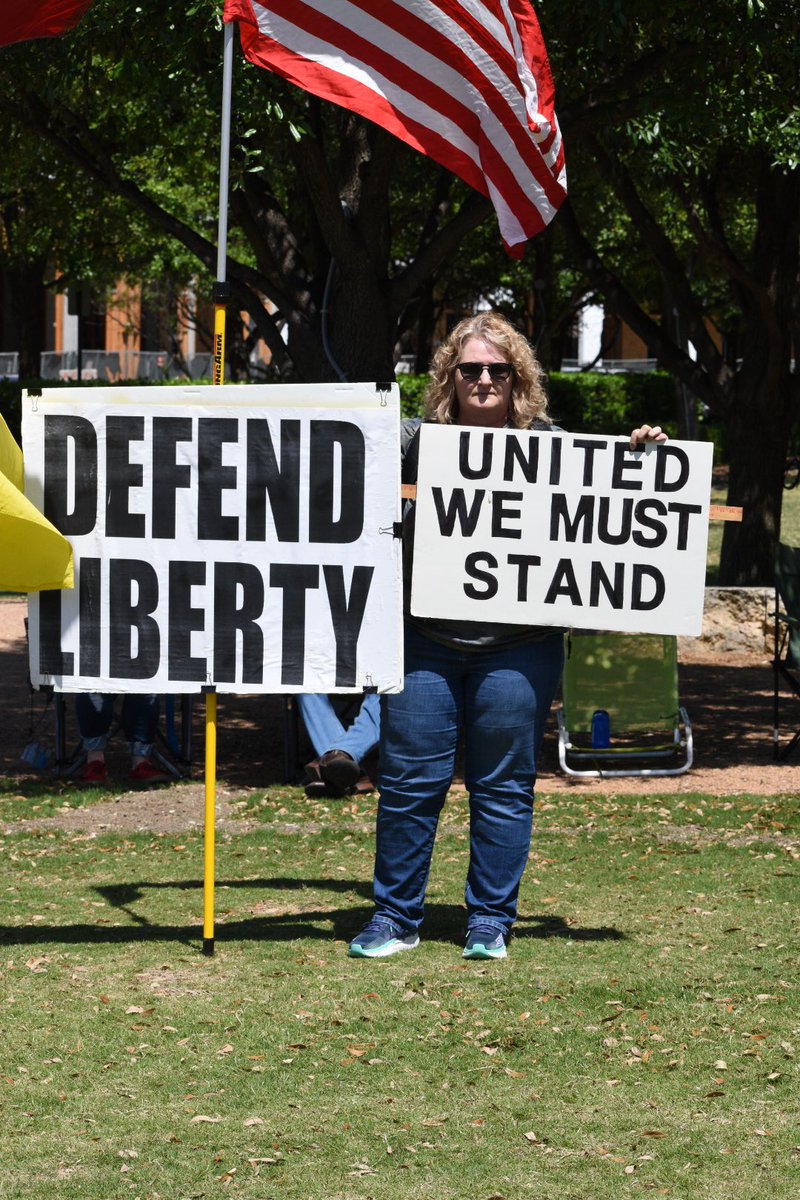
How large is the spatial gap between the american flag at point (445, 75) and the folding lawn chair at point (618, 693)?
385cm

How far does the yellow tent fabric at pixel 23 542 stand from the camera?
5.45 metres

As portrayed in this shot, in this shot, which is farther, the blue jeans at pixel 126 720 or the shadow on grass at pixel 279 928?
the blue jeans at pixel 126 720

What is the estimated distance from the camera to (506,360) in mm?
5594

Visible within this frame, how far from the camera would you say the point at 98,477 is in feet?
18.5

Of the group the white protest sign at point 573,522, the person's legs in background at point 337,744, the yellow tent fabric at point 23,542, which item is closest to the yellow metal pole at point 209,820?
the yellow tent fabric at point 23,542

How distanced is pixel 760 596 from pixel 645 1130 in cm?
1076

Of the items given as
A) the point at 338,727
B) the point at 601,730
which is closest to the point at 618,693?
the point at 601,730

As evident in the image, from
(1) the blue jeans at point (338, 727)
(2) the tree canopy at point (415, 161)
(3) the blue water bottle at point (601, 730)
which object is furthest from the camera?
(3) the blue water bottle at point (601, 730)

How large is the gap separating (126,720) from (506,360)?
4.56 metres

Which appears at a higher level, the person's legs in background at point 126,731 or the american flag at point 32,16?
the american flag at point 32,16

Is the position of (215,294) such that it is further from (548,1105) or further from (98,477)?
(548,1105)

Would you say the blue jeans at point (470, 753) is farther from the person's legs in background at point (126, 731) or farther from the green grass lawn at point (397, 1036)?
the person's legs in background at point (126, 731)

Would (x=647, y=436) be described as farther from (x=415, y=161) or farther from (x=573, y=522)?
(x=415, y=161)

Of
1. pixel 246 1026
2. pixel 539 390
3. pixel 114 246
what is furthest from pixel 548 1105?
pixel 114 246
